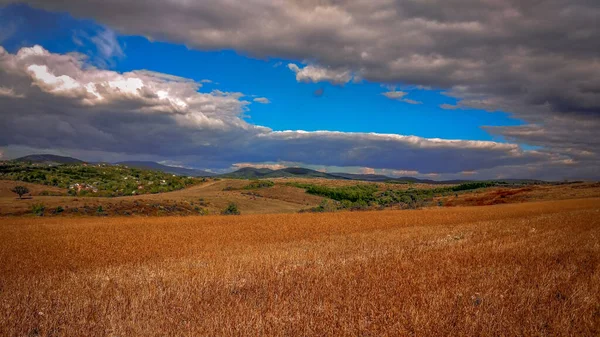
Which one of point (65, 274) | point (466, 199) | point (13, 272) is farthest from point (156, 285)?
point (466, 199)

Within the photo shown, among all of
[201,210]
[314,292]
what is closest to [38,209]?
[201,210]

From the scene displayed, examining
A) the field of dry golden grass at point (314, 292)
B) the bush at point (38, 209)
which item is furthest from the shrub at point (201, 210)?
the field of dry golden grass at point (314, 292)

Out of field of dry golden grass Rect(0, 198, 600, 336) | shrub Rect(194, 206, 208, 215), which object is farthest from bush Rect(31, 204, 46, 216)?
field of dry golden grass Rect(0, 198, 600, 336)

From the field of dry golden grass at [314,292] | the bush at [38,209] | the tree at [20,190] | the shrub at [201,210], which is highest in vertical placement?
the field of dry golden grass at [314,292]

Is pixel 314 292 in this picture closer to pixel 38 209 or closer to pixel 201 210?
pixel 38 209

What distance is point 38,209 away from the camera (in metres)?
45.2

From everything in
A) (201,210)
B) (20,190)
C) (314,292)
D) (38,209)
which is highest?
(314,292)

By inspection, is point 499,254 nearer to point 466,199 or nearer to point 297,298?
point 297,298

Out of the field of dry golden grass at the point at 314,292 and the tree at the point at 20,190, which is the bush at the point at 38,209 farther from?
the field of dry golden grass at the point at 314,292

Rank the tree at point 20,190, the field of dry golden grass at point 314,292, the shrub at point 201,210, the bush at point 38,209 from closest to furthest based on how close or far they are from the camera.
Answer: the field of dry golden grass at point 314,292, the bush at point 38,209, the shrub at point 201,210, the tree at point 20,190

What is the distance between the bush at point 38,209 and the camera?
43.7 meters

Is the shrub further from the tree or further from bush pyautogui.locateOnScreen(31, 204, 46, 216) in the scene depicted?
the tree

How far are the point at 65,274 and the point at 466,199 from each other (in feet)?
228

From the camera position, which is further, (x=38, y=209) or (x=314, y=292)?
(x=38, y=209)
